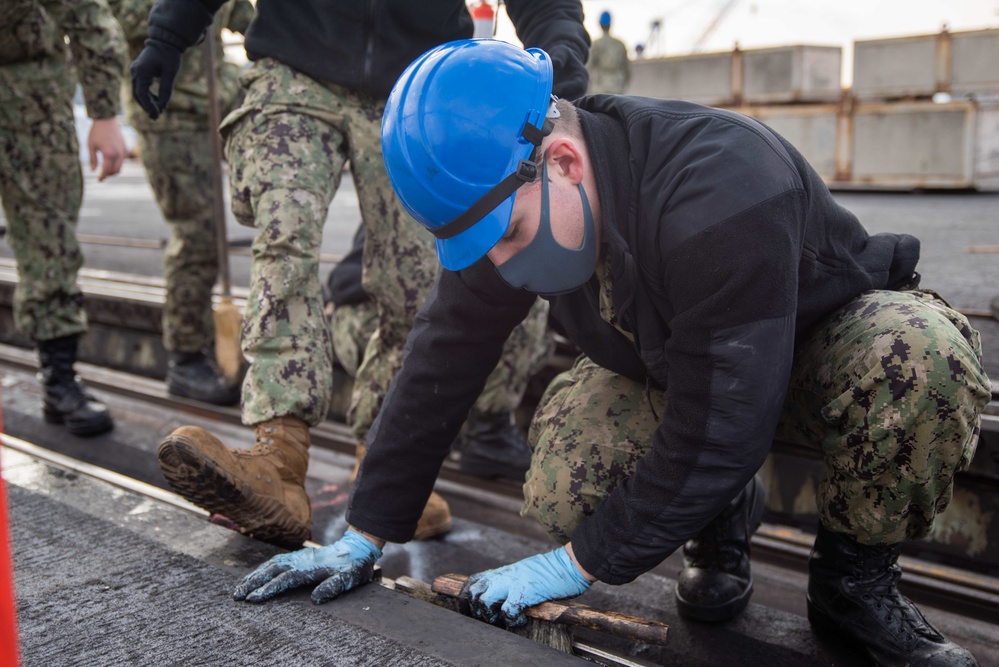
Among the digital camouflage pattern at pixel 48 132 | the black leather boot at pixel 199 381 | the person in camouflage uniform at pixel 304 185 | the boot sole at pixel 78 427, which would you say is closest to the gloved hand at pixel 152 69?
the person in camouflage uniform at pixel 304 185

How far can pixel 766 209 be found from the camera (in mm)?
1532

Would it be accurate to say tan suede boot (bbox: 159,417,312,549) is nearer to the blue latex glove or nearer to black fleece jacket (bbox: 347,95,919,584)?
black fleece jacket (bbox: 347,95,919,584)

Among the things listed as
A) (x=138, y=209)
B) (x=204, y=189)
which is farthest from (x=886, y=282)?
(x=138, y=209)

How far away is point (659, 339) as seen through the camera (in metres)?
1.77

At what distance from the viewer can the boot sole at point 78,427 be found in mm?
3701

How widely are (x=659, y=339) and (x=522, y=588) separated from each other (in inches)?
21.6

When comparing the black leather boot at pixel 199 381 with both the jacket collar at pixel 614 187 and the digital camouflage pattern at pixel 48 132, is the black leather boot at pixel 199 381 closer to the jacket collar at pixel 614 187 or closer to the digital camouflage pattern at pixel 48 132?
the digital camouflage pattern at pixel 48 132

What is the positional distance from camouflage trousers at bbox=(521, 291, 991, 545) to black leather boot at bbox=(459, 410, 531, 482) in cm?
109

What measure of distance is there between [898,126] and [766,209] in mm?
10962

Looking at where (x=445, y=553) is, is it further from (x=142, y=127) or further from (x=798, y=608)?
(x=142, y=127)

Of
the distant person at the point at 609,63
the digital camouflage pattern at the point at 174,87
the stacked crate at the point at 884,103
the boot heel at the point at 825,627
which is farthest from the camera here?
the distant person at the point at 609,63

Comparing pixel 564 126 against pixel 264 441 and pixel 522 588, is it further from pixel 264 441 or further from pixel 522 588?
pixel 264 441

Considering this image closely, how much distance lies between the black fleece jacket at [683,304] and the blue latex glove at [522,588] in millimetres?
49

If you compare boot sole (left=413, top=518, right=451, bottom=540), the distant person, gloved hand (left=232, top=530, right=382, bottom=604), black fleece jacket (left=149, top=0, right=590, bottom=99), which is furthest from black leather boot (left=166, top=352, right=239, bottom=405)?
the distant person
